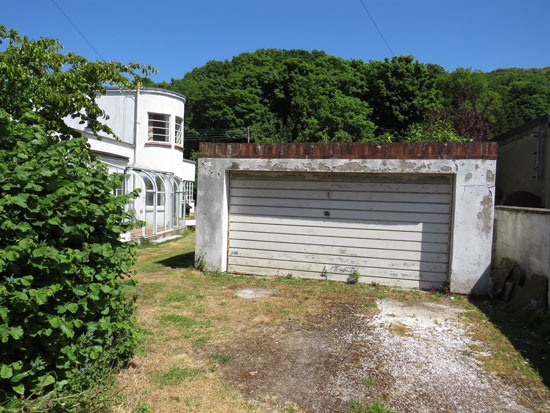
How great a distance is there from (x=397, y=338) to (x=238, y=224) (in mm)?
4115

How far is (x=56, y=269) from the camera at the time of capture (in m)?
2.74

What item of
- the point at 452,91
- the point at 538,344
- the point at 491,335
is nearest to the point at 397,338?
the point at 491,335

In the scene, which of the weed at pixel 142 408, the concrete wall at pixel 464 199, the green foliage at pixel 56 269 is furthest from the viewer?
the concrete wall at pixel 464 199

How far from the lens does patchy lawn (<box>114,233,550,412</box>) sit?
3.37 meters

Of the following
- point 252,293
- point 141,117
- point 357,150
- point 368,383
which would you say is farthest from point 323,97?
point 368,383

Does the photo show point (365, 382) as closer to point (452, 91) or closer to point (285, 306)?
point (285, 306)

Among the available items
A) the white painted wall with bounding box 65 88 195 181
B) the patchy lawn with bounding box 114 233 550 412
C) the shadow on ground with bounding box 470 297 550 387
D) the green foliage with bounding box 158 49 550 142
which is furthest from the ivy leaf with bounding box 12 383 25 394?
the green foliage with bounding box 158 49 550 142

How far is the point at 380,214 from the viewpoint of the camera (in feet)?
24.0

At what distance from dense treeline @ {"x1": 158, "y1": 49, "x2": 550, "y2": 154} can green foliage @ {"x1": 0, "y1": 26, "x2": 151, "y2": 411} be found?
27.3 m

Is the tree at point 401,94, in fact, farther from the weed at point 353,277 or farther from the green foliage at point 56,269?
the green foliage at point 56,269

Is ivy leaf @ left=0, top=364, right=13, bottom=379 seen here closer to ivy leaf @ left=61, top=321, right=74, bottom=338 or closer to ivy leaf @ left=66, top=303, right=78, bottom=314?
ivy leaf @ left=61, top=321, right=74, bottom=338

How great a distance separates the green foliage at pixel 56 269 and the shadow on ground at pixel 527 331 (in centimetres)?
412

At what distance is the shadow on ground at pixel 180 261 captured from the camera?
871 cm

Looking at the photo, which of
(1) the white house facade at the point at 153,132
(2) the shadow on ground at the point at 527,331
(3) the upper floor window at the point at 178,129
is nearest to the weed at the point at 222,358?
(2) the shadow on ground at the point at 527,331
